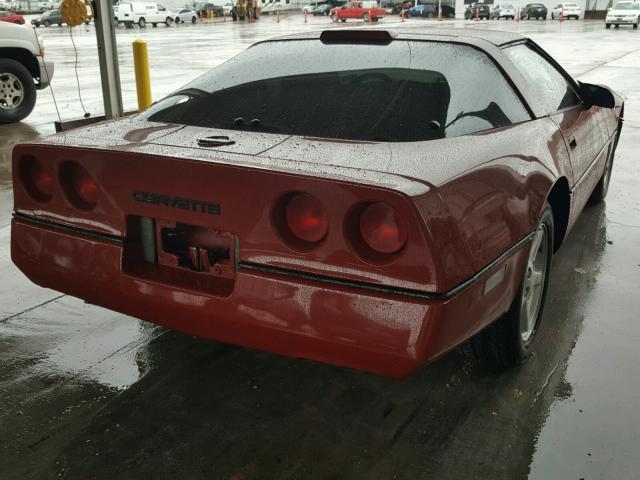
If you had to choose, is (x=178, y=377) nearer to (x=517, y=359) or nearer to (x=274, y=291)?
(x=274, y=291)

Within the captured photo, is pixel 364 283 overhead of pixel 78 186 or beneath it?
beneath

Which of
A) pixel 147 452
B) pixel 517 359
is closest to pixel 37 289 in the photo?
pixel 147 452

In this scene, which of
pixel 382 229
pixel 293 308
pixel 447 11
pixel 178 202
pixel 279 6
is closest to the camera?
pixel 382 229

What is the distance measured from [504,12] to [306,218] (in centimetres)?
5188

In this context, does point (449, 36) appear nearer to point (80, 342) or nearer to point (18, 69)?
point (80, 342)

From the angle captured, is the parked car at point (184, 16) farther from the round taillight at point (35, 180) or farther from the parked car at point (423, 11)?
the round taillight at point (35, 180)

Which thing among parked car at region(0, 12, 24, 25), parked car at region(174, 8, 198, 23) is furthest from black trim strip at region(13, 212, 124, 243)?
parked car at region(174, 8, 198, 23)

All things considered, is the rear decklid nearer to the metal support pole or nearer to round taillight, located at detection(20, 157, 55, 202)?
round taillight, located at detection(20, 157, 55, 202)

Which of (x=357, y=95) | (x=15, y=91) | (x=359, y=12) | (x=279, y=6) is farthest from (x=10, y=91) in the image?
(x=279, y=6)

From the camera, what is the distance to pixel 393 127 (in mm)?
2508

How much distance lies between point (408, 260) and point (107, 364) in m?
1.62

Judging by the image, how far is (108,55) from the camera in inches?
323

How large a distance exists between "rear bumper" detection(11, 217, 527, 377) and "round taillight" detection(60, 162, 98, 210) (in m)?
0.12

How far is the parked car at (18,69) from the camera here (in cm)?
869
